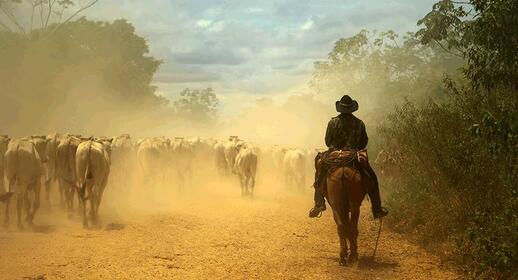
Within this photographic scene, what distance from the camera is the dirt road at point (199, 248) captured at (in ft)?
27.3

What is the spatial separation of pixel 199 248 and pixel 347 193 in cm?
351

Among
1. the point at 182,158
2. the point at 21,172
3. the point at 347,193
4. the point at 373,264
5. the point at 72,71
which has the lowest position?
the point at 373,264

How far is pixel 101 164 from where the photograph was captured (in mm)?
12836

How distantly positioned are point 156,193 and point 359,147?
1221 centimetres

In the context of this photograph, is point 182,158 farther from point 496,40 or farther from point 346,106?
point 496,40

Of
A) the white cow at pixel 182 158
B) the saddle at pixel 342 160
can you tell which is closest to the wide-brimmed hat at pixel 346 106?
the saddle at pixel 342 160

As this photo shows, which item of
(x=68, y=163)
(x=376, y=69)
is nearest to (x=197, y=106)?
(x=376, y=69)

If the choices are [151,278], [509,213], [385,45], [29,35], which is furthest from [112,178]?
[385,45]

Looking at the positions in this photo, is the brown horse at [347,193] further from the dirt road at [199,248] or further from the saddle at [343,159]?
the dirt road at [199,248]

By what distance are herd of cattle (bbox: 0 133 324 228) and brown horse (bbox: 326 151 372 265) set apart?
22.8 feet

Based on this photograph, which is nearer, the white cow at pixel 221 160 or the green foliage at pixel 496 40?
the green foliage at pixel 496 40

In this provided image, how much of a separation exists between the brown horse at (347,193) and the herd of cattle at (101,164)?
694cm

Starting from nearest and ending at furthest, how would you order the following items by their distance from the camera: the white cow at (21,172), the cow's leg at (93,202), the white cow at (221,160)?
the white cow at (21,172) < the cow's leg at (93,202) < the white cow at (221,160)

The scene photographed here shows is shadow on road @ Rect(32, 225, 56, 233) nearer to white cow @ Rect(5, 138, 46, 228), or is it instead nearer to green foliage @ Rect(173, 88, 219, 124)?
white cow @ Rect(5, 138, 46, 228)
